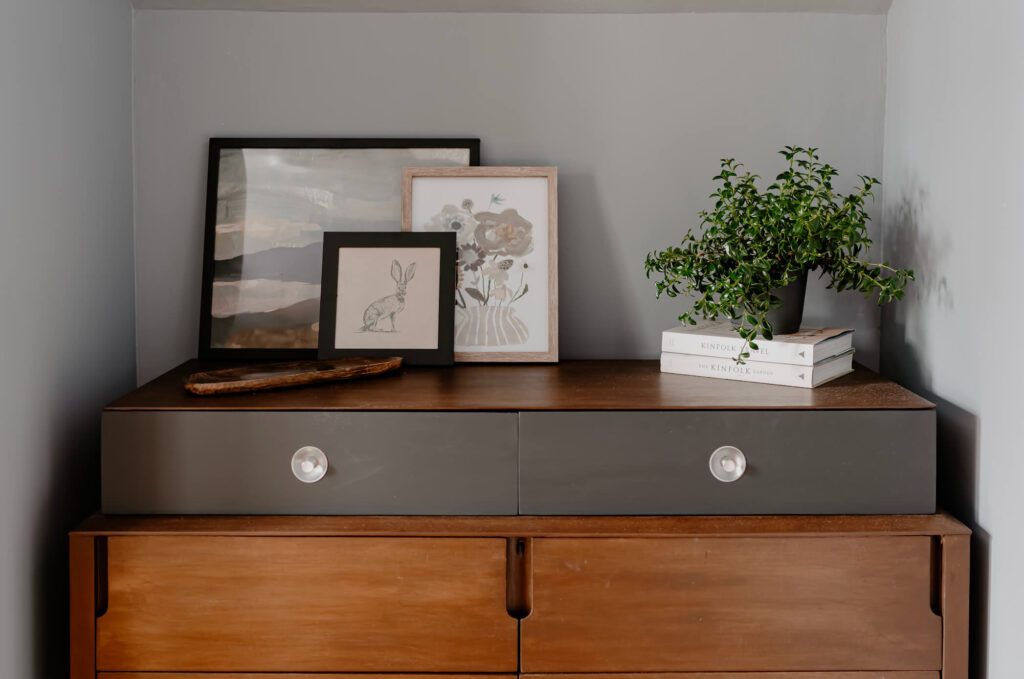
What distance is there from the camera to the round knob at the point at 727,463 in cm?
111

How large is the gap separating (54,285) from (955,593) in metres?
1.31

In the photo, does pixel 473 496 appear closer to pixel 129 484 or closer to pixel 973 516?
pixel 129 484

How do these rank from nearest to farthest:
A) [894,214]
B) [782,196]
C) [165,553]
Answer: [165,553] < [782,196] < [894,214]

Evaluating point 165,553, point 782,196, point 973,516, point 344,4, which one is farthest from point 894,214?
point 165,553

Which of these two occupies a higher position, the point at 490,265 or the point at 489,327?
the point at 490,265

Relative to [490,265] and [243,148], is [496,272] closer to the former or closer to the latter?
[490,265]

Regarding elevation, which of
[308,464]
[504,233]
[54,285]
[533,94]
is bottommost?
[308,464]

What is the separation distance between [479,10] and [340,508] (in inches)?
36.5

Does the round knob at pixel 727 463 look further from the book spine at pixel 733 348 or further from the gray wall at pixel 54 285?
the gray wall at pixel 54 285

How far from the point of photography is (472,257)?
149 centimetres

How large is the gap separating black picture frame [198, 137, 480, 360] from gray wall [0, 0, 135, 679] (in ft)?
0.45

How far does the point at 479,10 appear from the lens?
4.96ft

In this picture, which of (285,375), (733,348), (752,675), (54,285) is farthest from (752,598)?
(54,285)

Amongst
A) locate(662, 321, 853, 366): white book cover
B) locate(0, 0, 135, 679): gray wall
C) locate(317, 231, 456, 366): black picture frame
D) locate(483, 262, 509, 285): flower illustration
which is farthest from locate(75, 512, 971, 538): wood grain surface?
locate(483, 262, 509, 285): flower illustration
